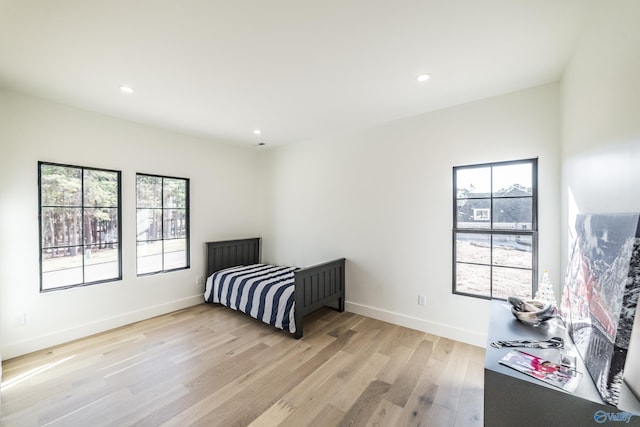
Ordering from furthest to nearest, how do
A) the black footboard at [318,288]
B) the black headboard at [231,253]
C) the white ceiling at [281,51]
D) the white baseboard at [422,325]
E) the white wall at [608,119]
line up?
1. the black headboard at [231,253]
2. the black footboard at [318,288]
3. the white baseboard at [422,325]
4. the white ceiling at [281,51]
5. the white wall at [608,119]

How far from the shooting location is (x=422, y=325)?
3115mm

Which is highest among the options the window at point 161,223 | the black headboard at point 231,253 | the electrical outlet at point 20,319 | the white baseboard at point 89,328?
the window at point 161,223

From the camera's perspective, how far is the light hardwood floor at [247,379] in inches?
72.1

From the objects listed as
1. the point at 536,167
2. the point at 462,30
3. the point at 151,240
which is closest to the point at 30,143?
the point at 151,240

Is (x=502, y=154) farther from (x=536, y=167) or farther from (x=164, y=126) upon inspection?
(x=164, y=126)

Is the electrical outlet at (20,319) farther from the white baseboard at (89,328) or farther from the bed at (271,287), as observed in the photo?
the bed at (271,287)

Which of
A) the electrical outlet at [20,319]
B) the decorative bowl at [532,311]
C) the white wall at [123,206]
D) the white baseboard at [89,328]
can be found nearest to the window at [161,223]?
the white wall at [123,206]

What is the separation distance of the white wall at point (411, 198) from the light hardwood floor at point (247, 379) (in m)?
0.43

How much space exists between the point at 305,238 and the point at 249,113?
2.12 meters

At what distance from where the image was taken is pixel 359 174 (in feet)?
12.0

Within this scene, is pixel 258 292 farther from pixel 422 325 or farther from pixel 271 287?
pixel 422 325

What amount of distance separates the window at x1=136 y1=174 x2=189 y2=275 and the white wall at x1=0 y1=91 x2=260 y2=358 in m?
0.10

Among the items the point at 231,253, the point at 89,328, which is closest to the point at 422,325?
the point at 231,253

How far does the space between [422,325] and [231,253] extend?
124 inches
